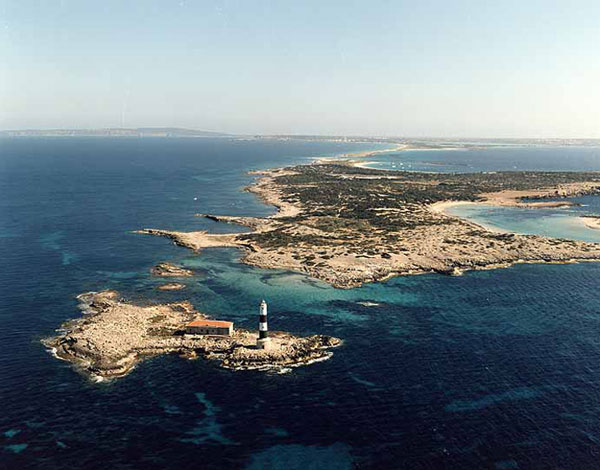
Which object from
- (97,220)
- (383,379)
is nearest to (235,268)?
(383,379)

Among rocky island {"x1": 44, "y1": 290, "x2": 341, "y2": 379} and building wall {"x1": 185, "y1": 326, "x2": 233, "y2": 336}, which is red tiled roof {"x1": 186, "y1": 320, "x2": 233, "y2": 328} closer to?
building wall {"x1": 185, "y1": 326, "x2": 233, "y2": 336}

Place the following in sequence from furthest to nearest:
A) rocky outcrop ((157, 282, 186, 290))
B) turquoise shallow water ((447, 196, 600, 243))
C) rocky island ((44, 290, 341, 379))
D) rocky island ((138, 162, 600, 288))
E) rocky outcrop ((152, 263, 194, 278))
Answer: turquoise shallow water ((447, 196, 600, 243)) → rocky island ((138, 162, 600, 288)) → rocky outcrop ((152, 263, 194, 278)) → rocky outcrop ((157, 282, 186, 290)) → rocky island ((44, 290, 341, 379))

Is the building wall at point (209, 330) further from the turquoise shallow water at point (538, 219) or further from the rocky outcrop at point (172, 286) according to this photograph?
the turquoise shallow water at point (538, 219)

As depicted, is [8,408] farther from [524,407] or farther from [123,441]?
[524,407]

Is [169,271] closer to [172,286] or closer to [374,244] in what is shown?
[172,286]

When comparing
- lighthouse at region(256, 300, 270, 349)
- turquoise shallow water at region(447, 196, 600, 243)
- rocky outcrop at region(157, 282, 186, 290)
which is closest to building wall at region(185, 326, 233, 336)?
lighthouse at region(256, 300, 270, 349)

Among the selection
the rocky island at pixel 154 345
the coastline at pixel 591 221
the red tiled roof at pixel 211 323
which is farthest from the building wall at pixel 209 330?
the coastline at pixel 591 221
